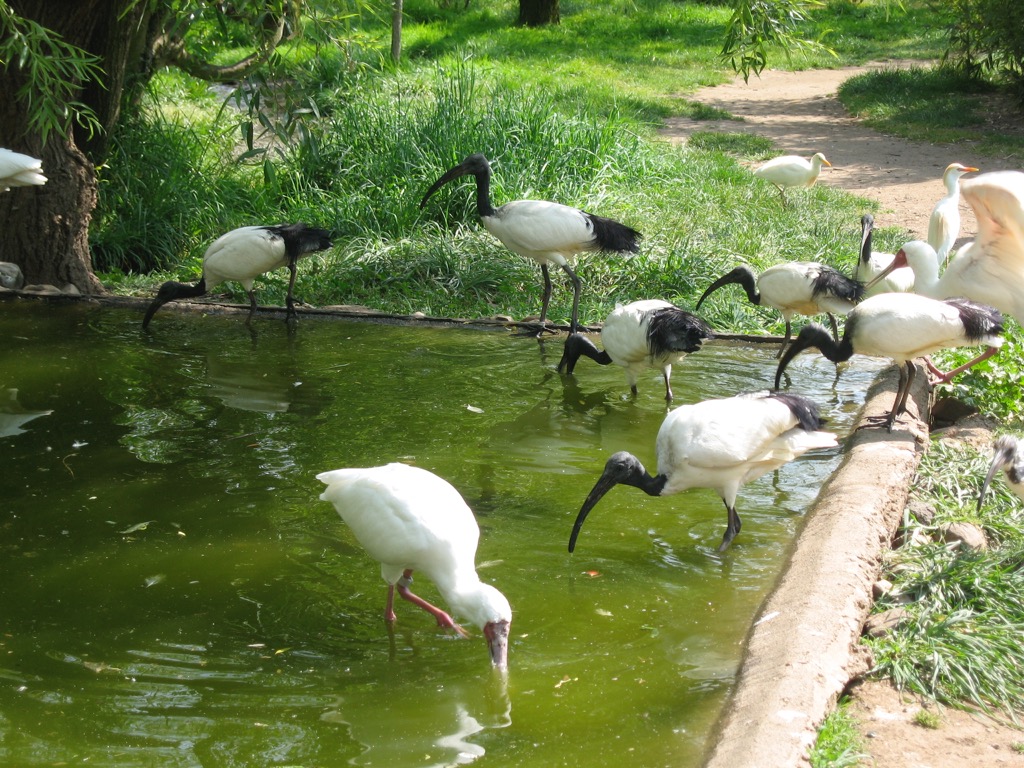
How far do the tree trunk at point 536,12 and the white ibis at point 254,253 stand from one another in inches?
653

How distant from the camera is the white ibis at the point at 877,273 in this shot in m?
8.13

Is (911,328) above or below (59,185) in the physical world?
below

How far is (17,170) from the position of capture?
832cm

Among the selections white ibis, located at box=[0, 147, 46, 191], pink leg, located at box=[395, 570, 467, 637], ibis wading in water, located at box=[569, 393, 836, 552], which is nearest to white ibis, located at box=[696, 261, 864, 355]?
ibis wading in water, located at box=[569, 393, 836, 552]

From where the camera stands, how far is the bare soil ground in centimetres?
341

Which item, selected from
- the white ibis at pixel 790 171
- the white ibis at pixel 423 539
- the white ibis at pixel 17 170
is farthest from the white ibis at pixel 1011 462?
the white ibis at pixel 790 171

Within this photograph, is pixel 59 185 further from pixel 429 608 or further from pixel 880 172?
pixel 880 172

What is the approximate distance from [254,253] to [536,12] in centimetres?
1705

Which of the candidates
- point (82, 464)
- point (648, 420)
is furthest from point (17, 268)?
point (648, 420)

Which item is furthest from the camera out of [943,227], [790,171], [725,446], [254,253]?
[790,171]

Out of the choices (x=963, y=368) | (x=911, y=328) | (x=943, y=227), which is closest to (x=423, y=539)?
(x=911, y=328)

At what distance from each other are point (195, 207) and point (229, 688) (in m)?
8.11

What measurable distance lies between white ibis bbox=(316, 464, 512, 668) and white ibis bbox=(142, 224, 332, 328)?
4.78m

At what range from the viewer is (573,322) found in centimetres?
870
